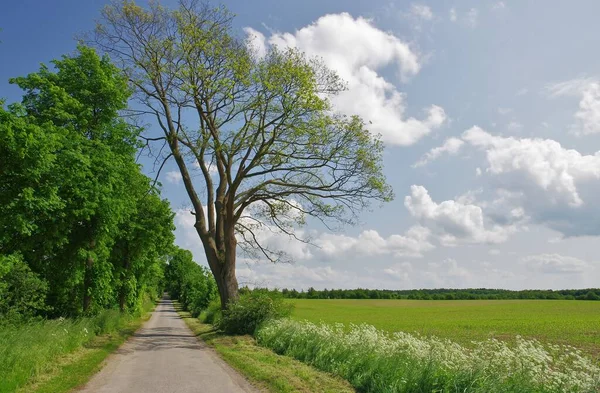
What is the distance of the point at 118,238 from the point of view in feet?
111

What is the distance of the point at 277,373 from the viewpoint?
1136 cm

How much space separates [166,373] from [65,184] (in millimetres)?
8945

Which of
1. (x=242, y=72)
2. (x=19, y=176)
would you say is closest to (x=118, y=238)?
(x=242, y=72)

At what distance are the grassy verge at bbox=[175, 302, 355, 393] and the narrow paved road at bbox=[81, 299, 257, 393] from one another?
1.10 feet

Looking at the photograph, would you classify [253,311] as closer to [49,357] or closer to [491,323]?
[49,357]

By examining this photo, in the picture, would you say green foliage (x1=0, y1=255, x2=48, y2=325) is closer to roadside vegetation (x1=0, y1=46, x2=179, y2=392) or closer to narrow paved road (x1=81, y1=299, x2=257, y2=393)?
roadside vegetation (x1=0, y1=46, x2=179, y2=392)

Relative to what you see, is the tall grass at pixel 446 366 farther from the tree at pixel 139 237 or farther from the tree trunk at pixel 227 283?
the tree at pixel 139 237

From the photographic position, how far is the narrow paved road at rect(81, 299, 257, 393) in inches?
401

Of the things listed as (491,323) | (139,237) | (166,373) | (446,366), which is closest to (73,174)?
(166,373)

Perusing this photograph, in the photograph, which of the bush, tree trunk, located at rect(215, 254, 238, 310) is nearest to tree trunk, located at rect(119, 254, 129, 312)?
tree trunk, located at rect(215, 254, 238, 310)

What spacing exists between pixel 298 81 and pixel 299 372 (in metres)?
14.7

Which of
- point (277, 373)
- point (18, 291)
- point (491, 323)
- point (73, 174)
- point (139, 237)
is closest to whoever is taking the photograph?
point (277, 373)

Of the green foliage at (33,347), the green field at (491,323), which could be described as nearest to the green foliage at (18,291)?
the green foliage at (33,347)

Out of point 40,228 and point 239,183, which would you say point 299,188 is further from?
point 40,228
